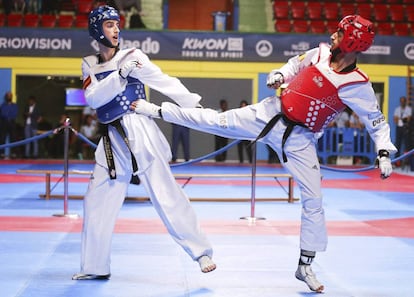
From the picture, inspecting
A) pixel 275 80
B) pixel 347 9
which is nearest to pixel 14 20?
pixel 347 9

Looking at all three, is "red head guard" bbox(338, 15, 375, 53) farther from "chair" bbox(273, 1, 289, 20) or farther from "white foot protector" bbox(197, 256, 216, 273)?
"chair" bbox(273, 1, 289, 20)

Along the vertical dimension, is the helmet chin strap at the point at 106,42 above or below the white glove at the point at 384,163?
above

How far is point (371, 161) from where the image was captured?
73.6 feet

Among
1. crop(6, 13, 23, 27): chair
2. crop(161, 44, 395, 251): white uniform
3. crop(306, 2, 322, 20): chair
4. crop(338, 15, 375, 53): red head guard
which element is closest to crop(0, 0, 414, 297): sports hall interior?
crop(6, 13, 23, 27): chair

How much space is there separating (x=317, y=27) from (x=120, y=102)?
59.9ft

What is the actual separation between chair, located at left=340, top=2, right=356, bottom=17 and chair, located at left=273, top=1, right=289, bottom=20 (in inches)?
70.7

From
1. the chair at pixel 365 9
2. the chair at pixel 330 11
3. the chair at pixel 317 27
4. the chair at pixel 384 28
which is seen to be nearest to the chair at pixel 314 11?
the chair at pixel 330 11

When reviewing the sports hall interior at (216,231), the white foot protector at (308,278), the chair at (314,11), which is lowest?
the sports hall interior at (216,231)

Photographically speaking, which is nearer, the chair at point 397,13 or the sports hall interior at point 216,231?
the sports hall interior at point 216,231

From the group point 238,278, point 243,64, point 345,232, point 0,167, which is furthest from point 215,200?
point 243,64

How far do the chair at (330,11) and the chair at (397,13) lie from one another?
183cm

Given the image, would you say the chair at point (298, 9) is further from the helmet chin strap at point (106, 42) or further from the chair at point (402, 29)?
the helmet chin strap at point (106, 42)

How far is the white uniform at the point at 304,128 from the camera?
6.01 m

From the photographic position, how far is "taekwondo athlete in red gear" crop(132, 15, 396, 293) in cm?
599
